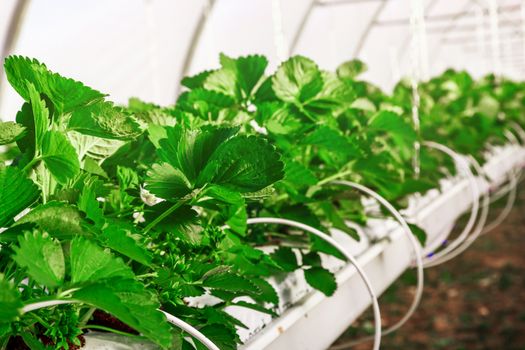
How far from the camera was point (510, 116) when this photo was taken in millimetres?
3611

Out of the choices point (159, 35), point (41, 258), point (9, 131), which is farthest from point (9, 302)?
point (159, 35)


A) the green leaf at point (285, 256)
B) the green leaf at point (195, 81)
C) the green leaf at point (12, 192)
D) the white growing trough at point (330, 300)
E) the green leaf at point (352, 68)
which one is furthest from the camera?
the green leaf at point (352, 68)

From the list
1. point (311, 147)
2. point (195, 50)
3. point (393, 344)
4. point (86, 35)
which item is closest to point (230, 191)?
Result: point (311, 147)

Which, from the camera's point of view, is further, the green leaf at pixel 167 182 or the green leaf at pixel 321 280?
the green leaf at pixel 321 280

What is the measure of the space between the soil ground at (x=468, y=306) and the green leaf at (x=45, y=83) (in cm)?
304

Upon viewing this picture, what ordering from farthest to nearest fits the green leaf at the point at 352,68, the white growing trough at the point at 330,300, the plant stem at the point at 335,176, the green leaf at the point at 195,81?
the green leaf at the point at 352,68 < the plant stem at the point at 335,176 < the green leaf at the point at 195,81 < the white growing trough at the point at 330,300

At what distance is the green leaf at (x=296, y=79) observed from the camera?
3.70 ft

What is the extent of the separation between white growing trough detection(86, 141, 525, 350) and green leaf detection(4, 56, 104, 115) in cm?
23

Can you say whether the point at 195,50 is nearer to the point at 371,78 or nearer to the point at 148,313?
the point at 371,78

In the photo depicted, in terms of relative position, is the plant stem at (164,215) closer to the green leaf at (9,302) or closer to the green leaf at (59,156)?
the green leaf at (59,156)

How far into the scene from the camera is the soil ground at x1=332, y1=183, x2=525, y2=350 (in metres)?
4.30

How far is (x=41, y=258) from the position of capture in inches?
20.2

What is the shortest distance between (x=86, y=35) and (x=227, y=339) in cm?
604

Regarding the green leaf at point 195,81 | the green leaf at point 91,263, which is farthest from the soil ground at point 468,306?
the green leaf at point 91,263
